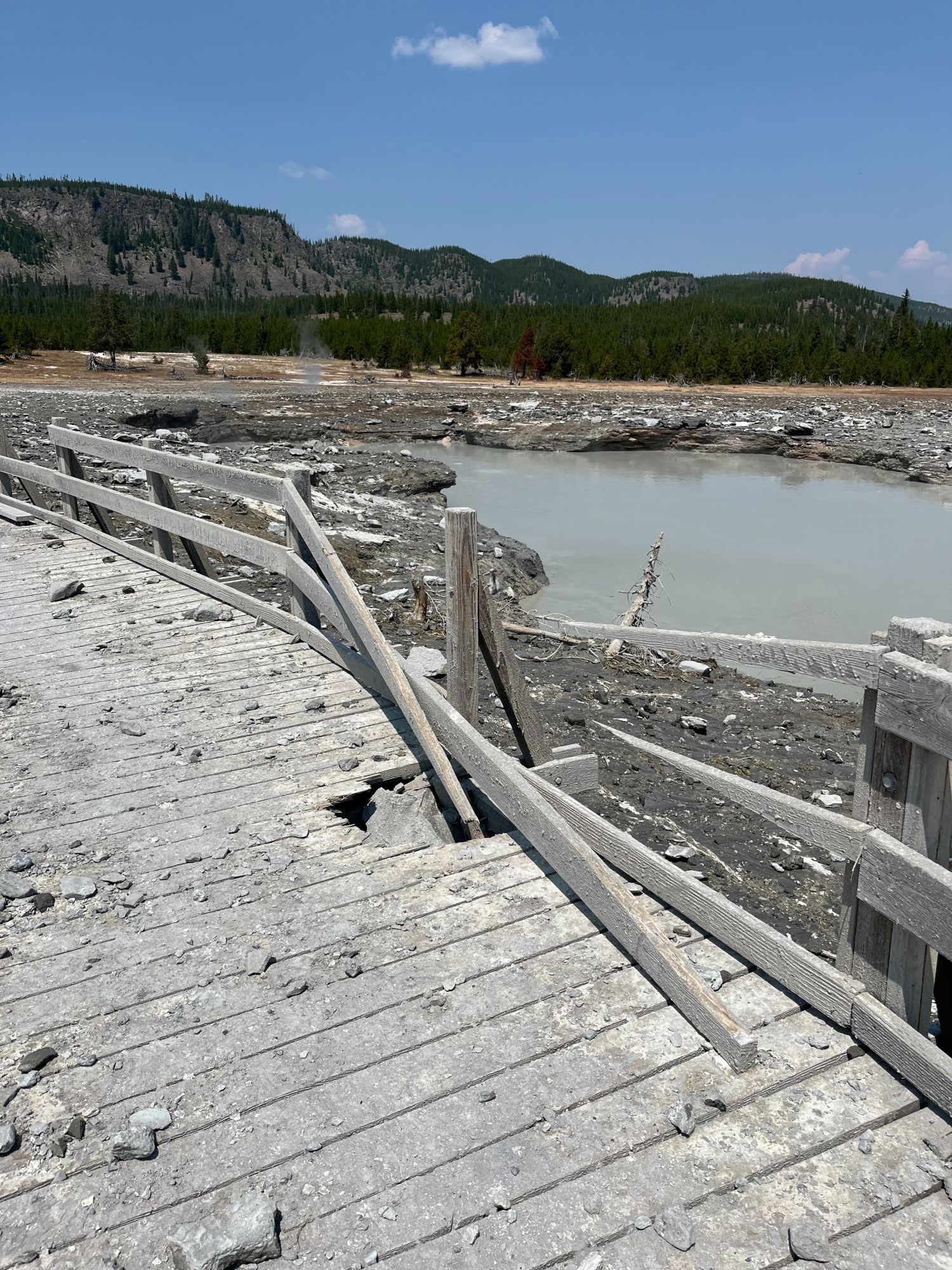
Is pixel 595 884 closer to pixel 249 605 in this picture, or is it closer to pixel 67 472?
pixel 249 605

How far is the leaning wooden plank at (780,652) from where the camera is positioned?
7.79 ft

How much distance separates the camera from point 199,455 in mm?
17750

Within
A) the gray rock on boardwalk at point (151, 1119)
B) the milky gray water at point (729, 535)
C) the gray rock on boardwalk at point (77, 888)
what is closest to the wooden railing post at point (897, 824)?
the gray rock on boardwalk at point (151, 1119)

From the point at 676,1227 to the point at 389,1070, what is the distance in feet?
2.85

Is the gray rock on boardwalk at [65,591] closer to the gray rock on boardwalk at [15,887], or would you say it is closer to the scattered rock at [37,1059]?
the gray rock on boardwalk at [15,887]

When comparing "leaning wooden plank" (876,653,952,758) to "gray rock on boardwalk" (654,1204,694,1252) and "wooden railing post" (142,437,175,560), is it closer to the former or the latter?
"gray rock on boardwalk" (654,1204,694,1252)

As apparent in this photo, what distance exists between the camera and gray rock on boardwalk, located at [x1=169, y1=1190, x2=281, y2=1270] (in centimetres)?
195

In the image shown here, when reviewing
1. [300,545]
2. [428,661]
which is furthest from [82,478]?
[428,661]

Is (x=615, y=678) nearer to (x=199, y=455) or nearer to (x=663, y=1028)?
(x=663, y=1028)

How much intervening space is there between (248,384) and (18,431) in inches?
1065

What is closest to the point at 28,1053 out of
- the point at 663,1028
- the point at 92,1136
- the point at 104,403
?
the point at 92,1136

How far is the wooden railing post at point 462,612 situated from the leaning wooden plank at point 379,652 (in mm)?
235

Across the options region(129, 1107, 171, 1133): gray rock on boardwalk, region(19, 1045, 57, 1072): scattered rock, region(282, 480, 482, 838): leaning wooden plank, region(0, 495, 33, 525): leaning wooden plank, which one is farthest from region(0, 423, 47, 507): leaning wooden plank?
region(129, 1107, 171, 1133): gray rock on boardwalk

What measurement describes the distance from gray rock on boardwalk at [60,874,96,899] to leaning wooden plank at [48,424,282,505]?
127 inches
